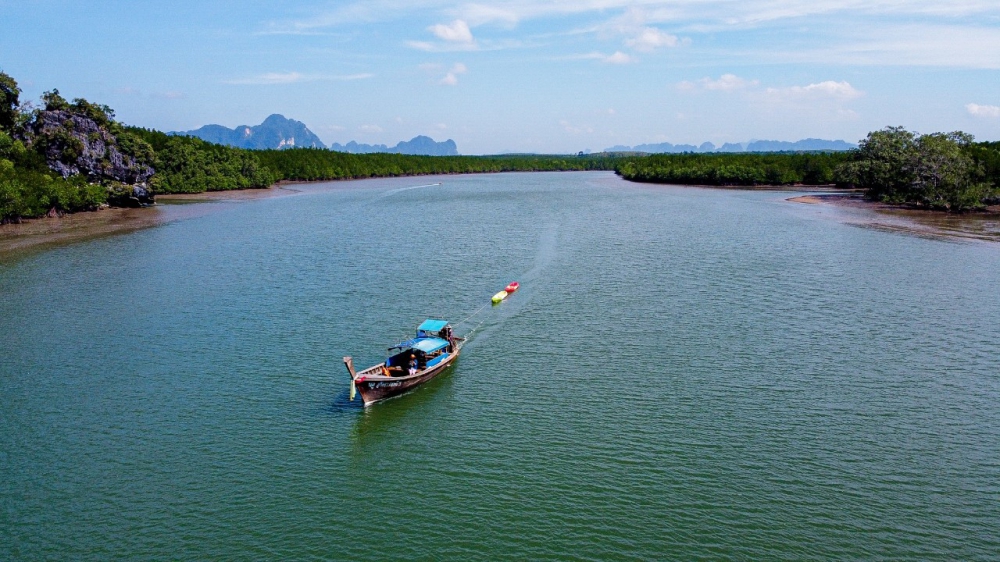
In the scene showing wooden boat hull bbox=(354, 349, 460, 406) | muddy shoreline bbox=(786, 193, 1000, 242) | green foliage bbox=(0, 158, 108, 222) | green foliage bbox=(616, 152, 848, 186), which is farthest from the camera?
green foliage bbox=(616, 152, 848, 186)

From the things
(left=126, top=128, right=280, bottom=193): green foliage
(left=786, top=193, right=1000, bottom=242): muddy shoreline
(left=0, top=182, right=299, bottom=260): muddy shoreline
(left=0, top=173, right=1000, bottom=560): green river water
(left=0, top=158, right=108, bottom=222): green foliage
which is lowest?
(left=0, top=173, right=1000, bottom=560): green river water

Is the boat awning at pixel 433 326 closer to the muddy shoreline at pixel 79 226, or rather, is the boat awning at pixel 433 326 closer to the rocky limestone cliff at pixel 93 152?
the muddy shoreline at pixel 79 226

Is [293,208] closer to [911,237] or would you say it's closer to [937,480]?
[911,237]

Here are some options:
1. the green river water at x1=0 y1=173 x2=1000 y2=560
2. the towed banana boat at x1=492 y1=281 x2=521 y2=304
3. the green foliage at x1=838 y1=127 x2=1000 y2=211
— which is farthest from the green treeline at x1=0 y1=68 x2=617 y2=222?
the green foliage at x1=838 y1=127 x2=1000 y2=211

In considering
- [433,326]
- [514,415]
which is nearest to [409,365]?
[433,326]

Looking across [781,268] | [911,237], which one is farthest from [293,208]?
[911,237]

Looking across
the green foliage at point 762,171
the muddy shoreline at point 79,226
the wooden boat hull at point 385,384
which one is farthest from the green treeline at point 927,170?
the muddy shoreline at point 79,226

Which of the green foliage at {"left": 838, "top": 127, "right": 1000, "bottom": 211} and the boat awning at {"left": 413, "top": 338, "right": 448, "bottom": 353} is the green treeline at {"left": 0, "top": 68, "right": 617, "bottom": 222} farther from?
the green foliage at {"left": 838, "top": 127, "right": 1000, "bottom": 211}
